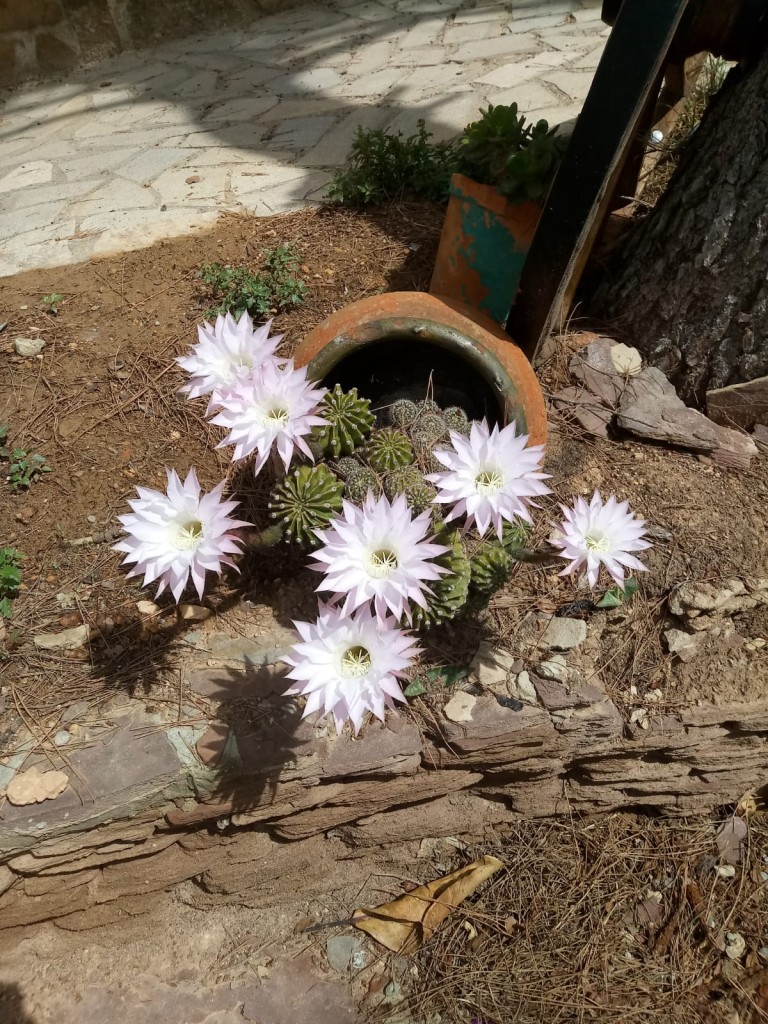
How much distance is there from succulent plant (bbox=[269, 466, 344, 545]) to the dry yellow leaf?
126 cm

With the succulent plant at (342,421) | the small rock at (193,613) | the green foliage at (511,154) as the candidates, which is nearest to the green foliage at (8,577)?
the small rock at (193,613)

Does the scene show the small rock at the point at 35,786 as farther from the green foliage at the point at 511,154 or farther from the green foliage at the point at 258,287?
the green foliage at the point at 511,154

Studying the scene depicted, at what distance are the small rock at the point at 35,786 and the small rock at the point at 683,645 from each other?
1.74 meters

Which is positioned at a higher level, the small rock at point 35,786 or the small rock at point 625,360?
the small rock at point 625,360

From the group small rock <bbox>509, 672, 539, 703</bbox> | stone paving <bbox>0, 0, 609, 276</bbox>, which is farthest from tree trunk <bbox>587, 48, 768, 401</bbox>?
stone paving <bbox>0, 0, 609, 276</bbox>

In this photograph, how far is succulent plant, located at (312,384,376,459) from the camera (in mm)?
1850

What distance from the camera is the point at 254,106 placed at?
453 cm

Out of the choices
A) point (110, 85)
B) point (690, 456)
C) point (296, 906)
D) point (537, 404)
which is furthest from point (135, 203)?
point (296, 906)

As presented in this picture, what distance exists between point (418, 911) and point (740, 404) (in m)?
1.99

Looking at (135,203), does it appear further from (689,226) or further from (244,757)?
(244,757)

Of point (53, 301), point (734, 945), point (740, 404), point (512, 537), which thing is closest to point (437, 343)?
point (512, 537)

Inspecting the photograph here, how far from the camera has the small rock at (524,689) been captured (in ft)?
6.58

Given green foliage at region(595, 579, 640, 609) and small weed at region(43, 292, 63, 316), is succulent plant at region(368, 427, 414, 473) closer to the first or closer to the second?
green foliage at region(595, 579, 640, 609)

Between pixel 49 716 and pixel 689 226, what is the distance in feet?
8.28
